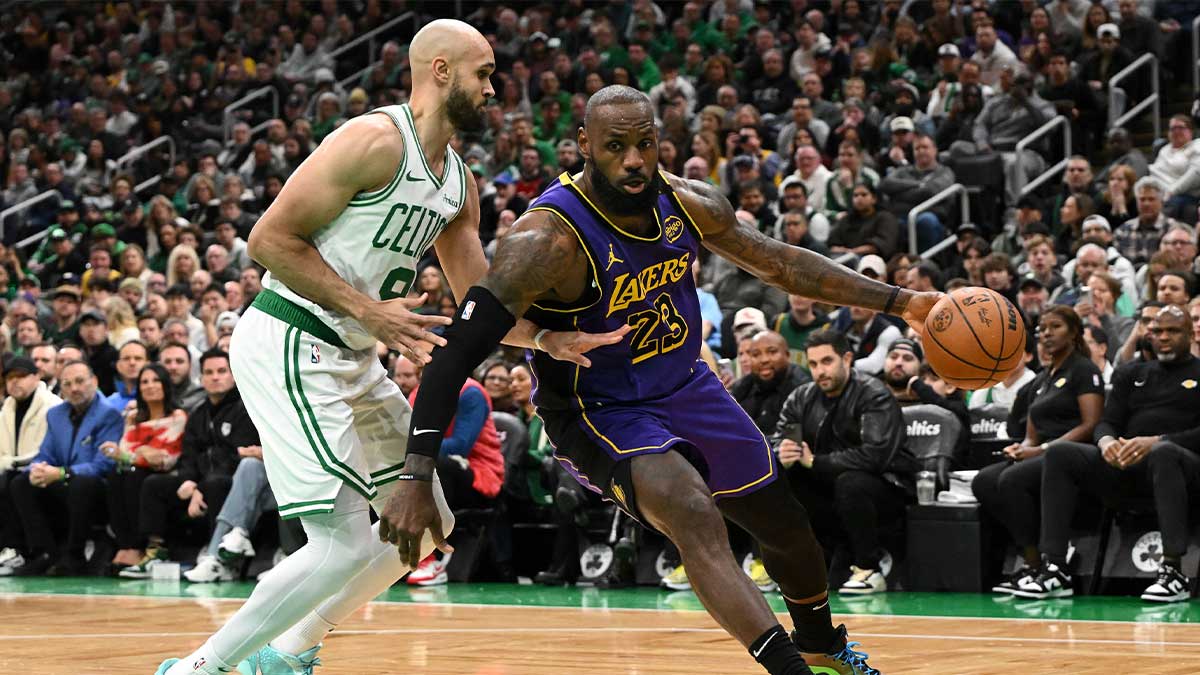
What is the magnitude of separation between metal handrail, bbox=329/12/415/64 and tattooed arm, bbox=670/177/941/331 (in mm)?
17413

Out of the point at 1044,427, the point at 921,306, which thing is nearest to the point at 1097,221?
the point at 1044,427

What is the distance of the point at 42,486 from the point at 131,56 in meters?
12.5

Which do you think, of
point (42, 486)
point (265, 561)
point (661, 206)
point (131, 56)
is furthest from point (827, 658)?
point (131, 56)

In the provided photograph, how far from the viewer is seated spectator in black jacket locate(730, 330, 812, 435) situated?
10.2 meters

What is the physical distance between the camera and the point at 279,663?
5168mm

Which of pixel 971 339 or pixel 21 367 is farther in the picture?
pixel 21 367

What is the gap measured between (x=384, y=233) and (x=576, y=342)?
2.39 ft

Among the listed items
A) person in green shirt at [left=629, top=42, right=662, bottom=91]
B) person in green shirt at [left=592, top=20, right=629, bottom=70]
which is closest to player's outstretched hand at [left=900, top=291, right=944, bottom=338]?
person in green shirt at [left=629, top=42, right=662, bottom=91]

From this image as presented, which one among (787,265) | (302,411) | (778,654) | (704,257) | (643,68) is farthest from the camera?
(643,68)

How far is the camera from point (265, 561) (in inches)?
456

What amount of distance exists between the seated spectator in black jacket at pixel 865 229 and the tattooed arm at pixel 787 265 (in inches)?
314

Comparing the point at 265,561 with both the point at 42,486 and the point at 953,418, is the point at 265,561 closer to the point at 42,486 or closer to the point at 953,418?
the point at 42,486

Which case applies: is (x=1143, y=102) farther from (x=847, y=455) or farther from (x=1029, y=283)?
(x=847, y=455)

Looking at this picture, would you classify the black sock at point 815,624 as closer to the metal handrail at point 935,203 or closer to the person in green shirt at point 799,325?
the person in green shirt at point 799,325
